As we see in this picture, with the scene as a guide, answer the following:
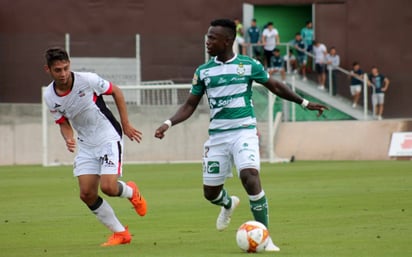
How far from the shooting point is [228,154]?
12984 mm

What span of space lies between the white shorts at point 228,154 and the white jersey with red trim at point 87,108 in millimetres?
1215

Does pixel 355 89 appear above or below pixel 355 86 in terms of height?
below

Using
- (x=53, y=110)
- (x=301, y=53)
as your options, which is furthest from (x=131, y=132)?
(x=301, y=53)

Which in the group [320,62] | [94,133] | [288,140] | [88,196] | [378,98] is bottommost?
[88,196]

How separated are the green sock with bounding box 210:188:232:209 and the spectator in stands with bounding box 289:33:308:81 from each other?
26258 mm

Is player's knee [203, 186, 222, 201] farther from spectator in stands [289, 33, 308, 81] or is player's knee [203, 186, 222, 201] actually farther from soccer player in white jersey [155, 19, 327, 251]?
spectator in stands [289, 33, 308, 81]

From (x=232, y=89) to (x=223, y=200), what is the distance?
1.74m

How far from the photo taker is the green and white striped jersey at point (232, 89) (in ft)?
42.0

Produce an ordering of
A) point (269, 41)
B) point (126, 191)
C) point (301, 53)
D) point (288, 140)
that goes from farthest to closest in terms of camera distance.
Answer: point (301, 53)
point (269, 41)
point (288, 140)
point (126, 191)

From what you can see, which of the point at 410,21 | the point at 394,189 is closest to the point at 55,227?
the point at 394,189

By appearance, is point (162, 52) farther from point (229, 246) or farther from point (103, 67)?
point (229, 246)

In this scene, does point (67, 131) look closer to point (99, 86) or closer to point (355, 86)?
point (99, 86)

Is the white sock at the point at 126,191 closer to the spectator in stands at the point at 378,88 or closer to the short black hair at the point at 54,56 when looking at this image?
the short black hair at the point at 54,56

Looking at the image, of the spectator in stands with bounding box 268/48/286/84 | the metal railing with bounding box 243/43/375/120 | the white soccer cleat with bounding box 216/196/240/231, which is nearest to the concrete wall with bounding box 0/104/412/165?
the metal railing with bounding box 243/43/375/120
